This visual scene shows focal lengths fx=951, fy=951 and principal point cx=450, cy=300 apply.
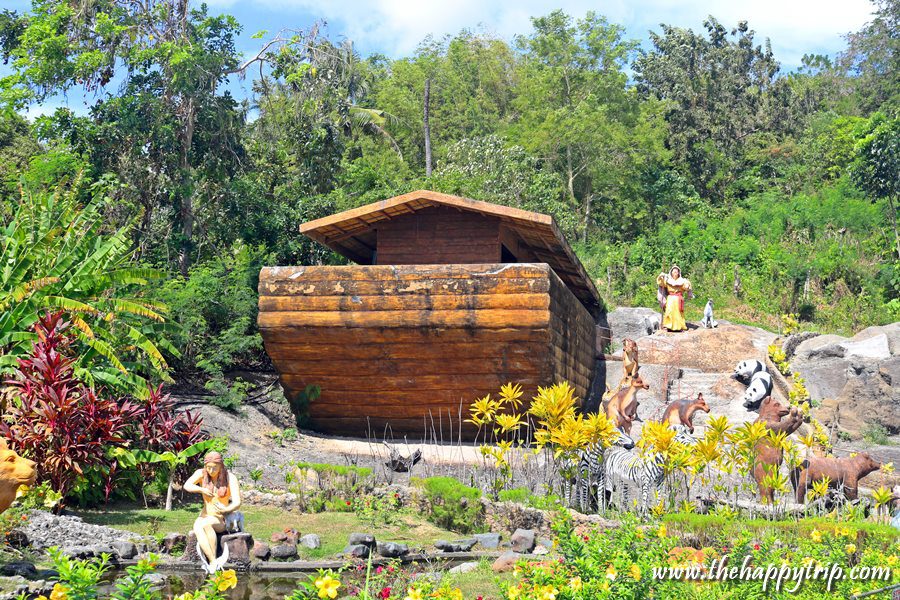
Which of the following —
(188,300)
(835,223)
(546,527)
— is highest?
(835,223)

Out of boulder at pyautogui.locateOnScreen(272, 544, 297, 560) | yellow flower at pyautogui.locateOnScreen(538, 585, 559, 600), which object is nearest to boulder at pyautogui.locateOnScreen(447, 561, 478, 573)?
boulder at pyautogui.locateOnScreen(272, 544, 297, 560)

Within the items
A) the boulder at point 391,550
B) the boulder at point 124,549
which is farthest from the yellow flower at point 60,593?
the boulder at point 391,550

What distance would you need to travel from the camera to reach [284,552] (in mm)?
8219

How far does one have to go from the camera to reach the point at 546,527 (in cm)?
984

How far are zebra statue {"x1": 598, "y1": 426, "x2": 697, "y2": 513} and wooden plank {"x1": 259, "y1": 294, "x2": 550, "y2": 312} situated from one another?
2.95 meters

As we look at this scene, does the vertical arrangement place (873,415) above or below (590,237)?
below

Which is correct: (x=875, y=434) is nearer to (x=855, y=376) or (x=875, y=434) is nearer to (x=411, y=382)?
(x=855, y=376)

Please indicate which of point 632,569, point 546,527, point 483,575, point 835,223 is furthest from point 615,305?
point 632,569

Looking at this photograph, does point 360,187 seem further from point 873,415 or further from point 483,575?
point 483,575

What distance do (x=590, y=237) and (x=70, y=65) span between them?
72.9 ft

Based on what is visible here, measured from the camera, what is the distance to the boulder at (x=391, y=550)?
8.24m

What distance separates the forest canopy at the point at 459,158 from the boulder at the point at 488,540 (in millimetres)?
5262

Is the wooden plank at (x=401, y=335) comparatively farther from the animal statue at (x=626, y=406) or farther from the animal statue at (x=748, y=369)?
the animal statue at (x=748, y=369)

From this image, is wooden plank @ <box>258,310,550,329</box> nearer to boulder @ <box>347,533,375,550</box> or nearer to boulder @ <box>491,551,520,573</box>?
boulder @ <box>347,533,375,550</box>
